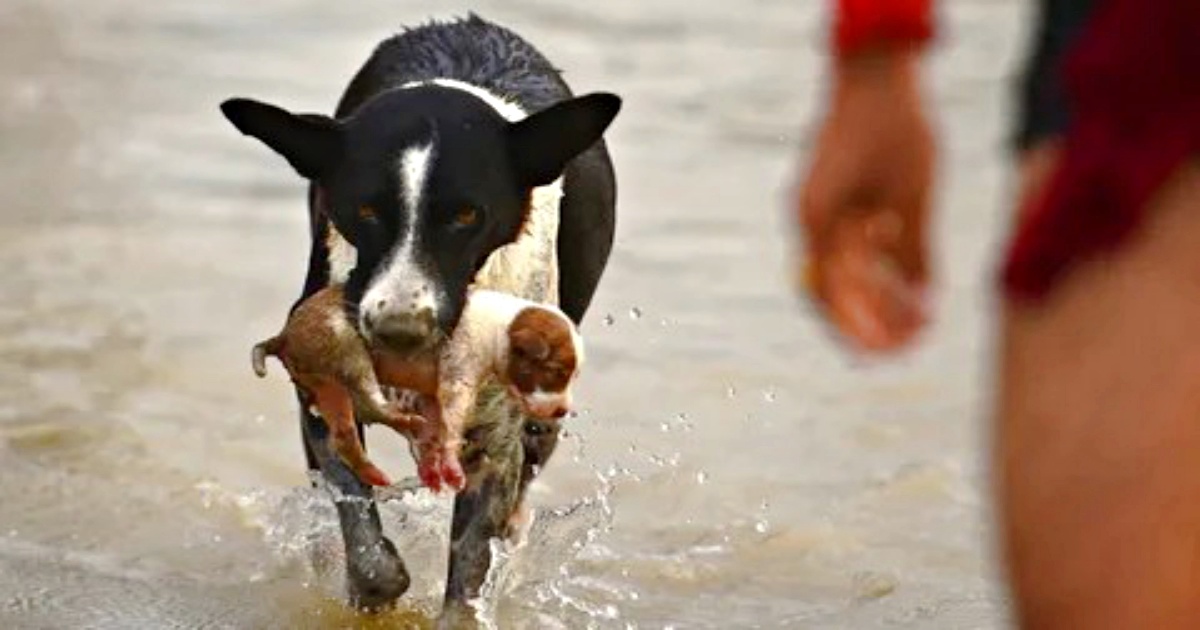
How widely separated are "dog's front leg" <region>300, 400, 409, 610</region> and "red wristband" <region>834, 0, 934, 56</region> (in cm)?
323

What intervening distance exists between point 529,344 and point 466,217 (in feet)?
1.10

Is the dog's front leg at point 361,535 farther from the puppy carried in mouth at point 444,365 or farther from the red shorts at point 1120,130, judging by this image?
the red shorts at point 1120,130

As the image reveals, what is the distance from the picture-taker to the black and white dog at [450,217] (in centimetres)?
546

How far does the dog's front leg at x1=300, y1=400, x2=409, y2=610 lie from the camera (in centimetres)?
596

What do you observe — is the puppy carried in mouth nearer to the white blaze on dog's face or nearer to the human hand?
the white blaze on dog's face

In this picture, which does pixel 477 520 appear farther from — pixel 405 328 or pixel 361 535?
pixel 405 328

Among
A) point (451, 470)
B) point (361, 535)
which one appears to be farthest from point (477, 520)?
point (451, 470)

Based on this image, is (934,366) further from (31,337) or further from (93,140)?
(93,140)

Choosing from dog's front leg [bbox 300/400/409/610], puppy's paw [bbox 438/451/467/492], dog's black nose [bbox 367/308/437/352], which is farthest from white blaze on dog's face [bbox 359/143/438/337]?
dog's front leg [bbox 300/400/409/610]

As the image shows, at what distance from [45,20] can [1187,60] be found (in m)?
12.1

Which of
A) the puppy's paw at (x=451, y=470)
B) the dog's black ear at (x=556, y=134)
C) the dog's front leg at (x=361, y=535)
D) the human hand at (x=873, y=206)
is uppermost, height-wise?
the human hand at (x=873, y=206)

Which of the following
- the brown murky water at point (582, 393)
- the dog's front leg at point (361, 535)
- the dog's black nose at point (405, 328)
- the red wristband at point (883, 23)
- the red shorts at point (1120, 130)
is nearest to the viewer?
the red shorts at point (1120, 130)

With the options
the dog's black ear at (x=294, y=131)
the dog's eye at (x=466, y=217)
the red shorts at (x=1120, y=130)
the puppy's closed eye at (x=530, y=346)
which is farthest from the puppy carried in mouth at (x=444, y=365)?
the red shorts at (x=1120, y=130)

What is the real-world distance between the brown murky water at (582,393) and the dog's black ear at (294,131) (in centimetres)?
104
